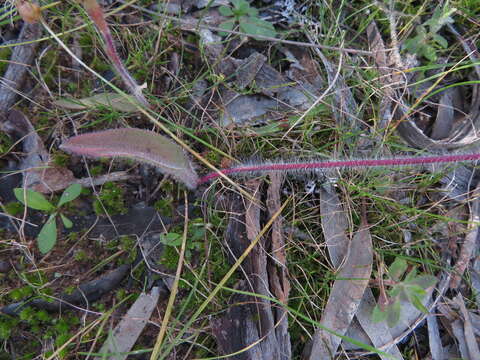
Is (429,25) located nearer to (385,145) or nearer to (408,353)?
(385,145)

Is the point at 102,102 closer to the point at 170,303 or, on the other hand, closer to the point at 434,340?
the point at 170,303

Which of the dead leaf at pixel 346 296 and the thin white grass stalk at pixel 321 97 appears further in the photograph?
the thin white grass stalk at pixel 321 97

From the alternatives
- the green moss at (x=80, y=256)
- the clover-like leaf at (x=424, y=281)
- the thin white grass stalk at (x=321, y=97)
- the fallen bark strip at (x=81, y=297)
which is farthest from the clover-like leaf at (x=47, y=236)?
the clover-like leaf at (x=424, y=281)

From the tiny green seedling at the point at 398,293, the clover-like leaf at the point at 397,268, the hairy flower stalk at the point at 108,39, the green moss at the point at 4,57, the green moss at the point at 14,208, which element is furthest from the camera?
the green moss at the point at 4,57

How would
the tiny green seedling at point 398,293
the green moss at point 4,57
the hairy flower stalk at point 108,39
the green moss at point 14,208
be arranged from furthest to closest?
the green moss at point 4,57, the green moss at point 14,208, the tiny green seedling at point 398,293, the hairy flower stalk at point 108,39

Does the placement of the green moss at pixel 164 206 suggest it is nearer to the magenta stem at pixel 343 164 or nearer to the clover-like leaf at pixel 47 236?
the magenta stem at pixel 343 164

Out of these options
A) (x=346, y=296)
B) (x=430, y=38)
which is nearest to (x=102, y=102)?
(x=346, y=296)
